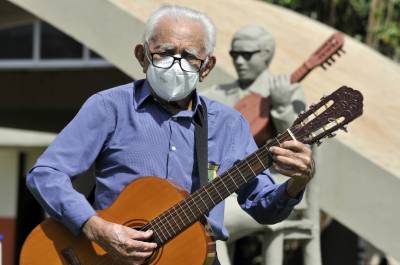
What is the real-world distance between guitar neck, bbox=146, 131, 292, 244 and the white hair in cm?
41

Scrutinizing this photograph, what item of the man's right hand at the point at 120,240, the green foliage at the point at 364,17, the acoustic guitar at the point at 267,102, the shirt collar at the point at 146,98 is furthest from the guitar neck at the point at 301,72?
the green foliage at the point at 364,17

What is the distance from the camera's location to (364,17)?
13727 millimetres

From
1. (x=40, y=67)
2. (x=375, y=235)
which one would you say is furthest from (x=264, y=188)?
(x=40, y=67)

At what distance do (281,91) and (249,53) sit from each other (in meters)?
0.43

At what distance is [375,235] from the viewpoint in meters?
7.86

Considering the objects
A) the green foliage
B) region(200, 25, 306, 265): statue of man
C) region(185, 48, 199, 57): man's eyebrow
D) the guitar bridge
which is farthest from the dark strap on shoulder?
the green foliage

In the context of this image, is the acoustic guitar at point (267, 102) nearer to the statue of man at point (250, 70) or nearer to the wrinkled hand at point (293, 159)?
the statue of man at point (250, 70)

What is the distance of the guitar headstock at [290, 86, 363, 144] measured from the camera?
12.3 ft

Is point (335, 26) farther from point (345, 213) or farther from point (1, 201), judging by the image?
point (345, 213)

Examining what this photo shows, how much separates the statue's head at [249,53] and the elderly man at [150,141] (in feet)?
10.9

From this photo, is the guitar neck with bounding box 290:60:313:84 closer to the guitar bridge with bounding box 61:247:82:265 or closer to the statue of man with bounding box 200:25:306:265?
the statue of man with bounding box 200:25:306:265

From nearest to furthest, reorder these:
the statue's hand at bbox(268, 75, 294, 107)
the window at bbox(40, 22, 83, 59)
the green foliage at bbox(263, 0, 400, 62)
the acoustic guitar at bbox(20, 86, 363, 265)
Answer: the acoustic guitar at bbox(20, 86, 363, 265)
the statue's hand at bbox(268, 75, 294, 107)
the green foliage at bbox(263, 0, 400, 62)
the window at bbox(40, 22, 83, 59)

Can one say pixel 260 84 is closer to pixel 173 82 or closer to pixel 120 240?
pixel 173 82

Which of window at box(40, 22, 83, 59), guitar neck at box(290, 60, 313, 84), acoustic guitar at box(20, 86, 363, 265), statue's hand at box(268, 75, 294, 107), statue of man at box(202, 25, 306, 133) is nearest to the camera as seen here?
acoustic guitar at box(20, 86, 363, 265)
